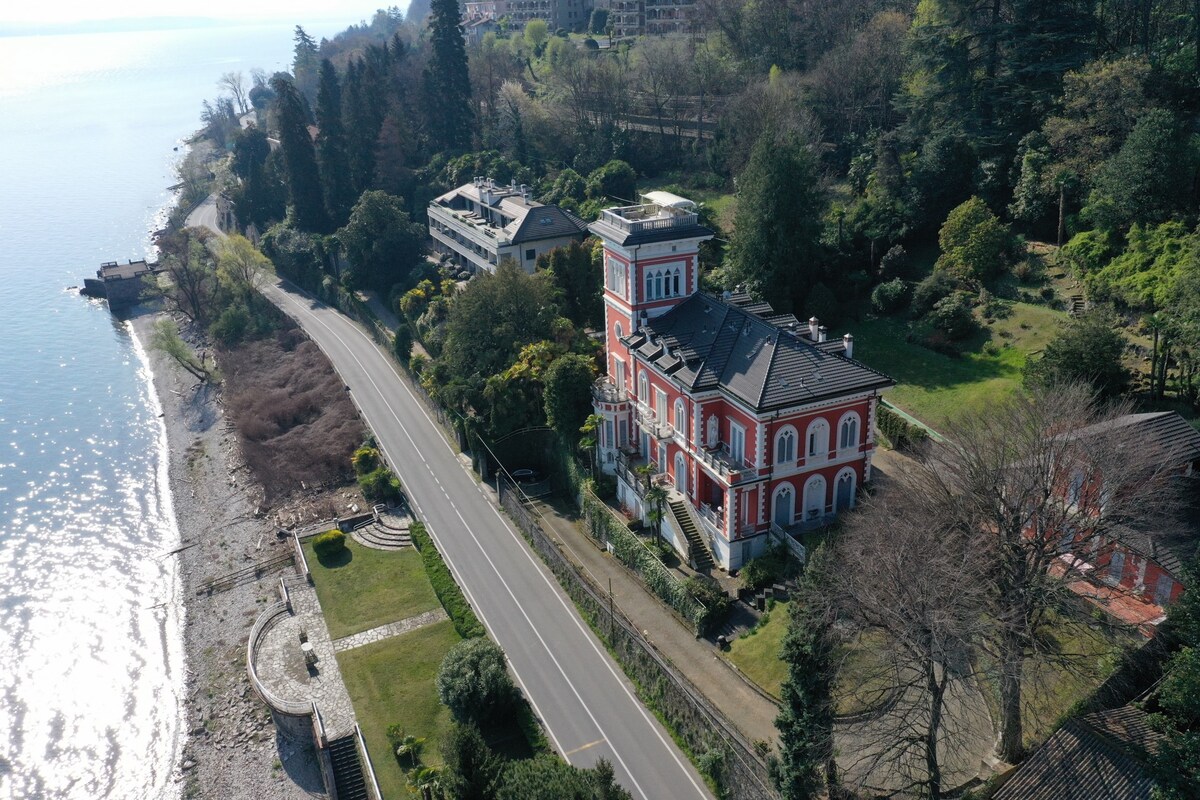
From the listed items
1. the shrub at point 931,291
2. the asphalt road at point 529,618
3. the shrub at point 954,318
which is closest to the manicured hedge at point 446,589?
the asphalt road at point 529,618

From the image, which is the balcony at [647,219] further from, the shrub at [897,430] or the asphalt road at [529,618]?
the asphalt road at [529,618]

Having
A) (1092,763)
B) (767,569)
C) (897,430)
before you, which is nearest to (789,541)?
(767,569)

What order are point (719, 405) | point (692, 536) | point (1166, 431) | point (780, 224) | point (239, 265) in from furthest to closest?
point (239, 265) < point (780, 224) < point (692, 536) < point (719, 405) < point (1166, 431)

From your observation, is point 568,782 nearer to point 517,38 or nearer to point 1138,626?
point 1138,626

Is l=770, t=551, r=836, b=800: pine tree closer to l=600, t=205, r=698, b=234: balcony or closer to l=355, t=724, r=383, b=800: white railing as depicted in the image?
l=355, t=724, r=383, b=800: white railing

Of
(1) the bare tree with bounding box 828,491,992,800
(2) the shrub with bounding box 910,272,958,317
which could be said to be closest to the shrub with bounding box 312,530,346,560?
(1) the bare tree with bounding box 828,491,992,800

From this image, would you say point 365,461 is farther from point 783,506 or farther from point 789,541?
point 789,541
